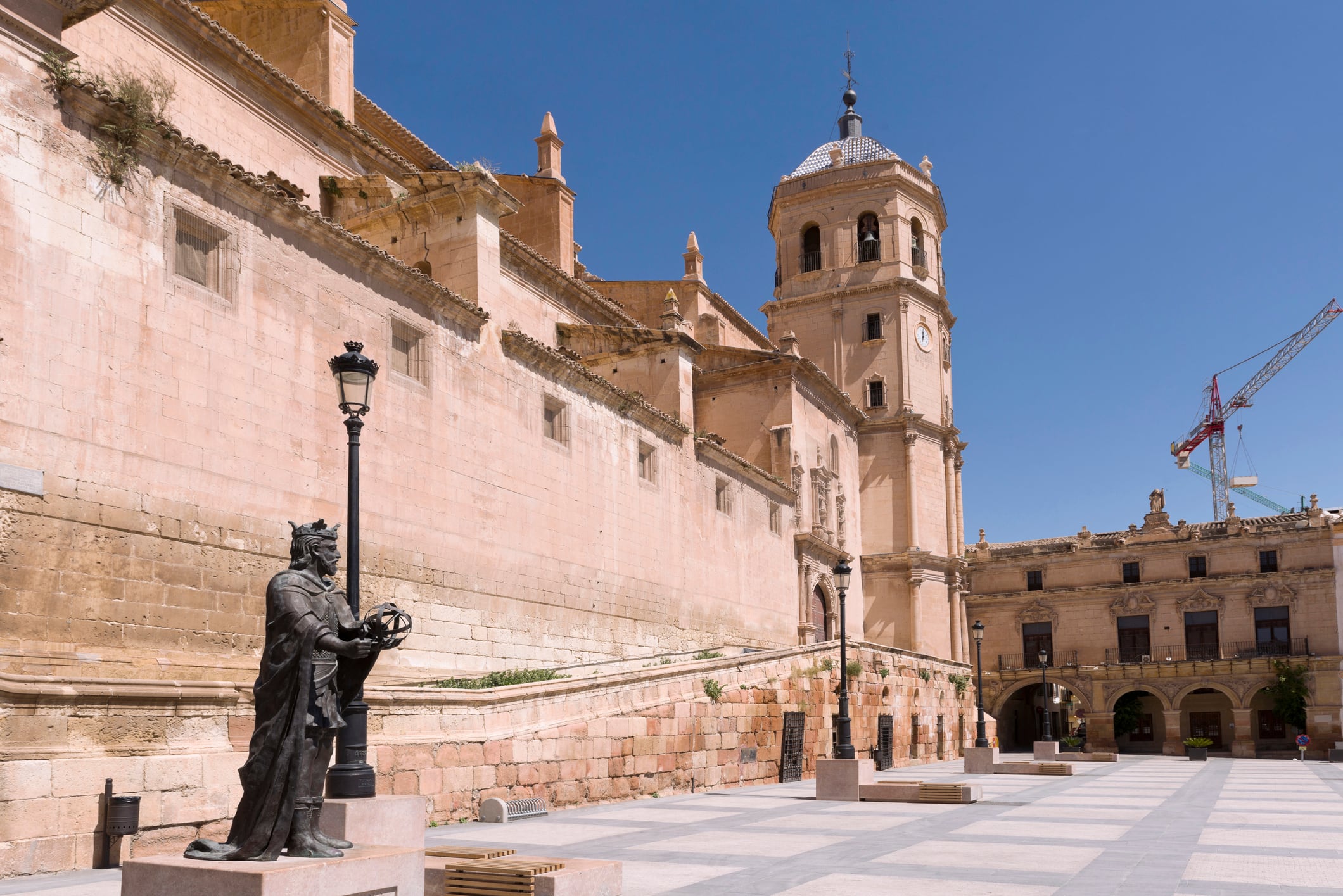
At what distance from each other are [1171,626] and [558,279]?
37.8 metres

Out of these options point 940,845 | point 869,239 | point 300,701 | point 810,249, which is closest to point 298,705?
point 300,701

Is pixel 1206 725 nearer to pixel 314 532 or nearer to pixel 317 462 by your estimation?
pixel 317 462

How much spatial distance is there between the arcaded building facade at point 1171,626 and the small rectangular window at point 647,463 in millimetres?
32960

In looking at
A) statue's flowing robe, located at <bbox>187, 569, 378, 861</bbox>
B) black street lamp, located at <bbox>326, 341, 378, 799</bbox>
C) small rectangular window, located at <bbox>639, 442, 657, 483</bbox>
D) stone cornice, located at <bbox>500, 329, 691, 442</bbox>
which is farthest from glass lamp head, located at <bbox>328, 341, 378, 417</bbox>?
small rectangular window, located at <bbox>639, 442, 657, 483</bbox>

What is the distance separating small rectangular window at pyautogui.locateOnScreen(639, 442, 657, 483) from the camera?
23.4 meters

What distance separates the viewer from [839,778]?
624 inches

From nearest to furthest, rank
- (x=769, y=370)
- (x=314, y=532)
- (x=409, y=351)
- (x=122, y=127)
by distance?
(x=314, y=532), (x=122, y=127), (x=409, y=351), (x=769, y=370)

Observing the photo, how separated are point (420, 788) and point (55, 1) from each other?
8.71m

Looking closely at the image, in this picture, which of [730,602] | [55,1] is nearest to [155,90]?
[55,1]

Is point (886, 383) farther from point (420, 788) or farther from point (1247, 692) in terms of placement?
point (420, 788)

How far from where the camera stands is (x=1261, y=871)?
861 cm

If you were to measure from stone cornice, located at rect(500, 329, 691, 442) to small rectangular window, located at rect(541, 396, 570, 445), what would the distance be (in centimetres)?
46

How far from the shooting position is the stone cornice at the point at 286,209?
38.2 ft

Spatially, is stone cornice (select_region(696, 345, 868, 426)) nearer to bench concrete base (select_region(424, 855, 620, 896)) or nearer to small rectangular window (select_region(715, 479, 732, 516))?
small rectangular window (select_region(715, 479, 732, 516))
